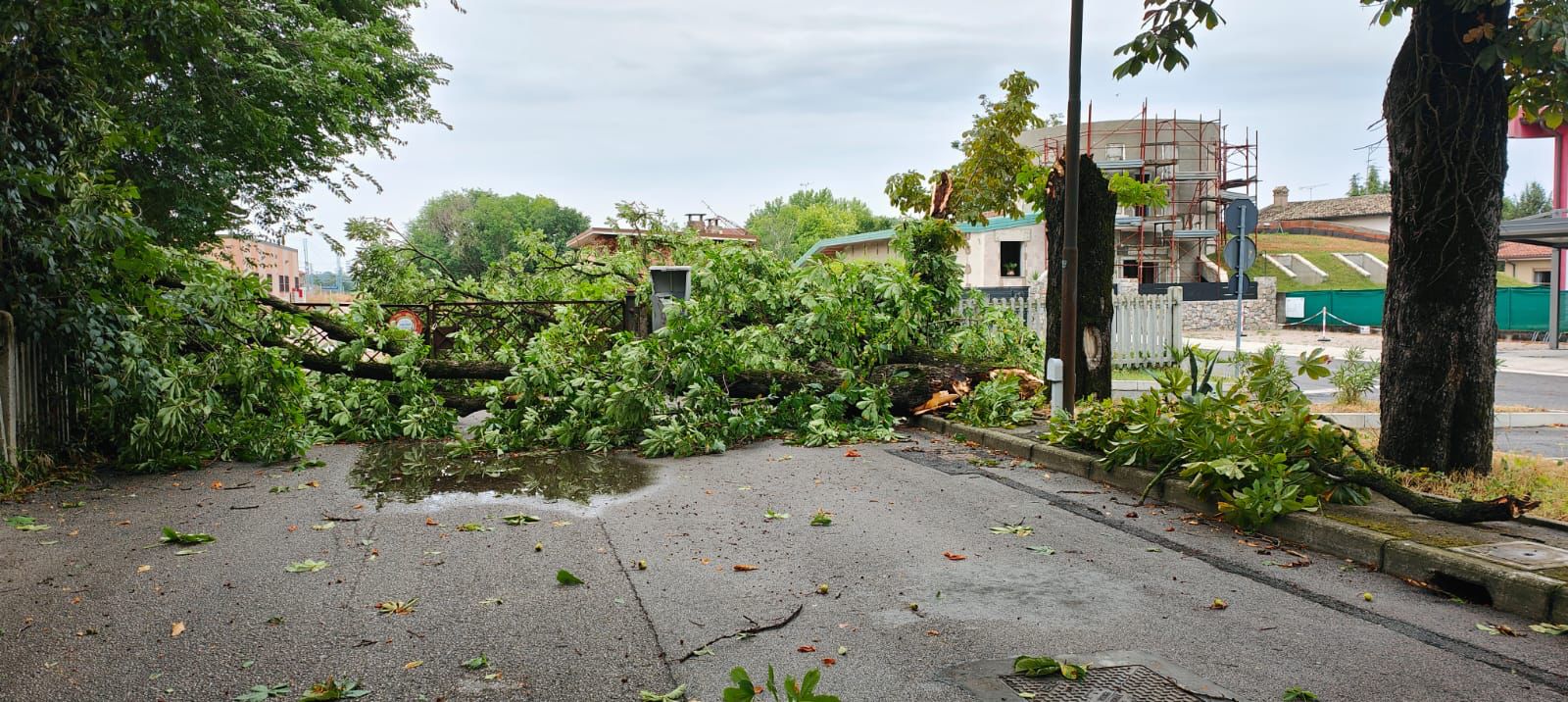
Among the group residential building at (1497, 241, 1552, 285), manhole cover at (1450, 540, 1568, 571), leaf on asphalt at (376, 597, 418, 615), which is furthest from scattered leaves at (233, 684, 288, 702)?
residential building at (1497, 241, 1552, 285)

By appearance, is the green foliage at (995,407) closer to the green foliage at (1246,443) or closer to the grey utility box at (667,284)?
the green foliage at (1246,443)

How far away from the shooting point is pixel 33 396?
8008 millimetres

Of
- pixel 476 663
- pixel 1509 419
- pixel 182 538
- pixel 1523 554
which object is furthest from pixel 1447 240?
pixel 182 538

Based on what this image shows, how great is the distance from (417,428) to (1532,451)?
1090 centimetres

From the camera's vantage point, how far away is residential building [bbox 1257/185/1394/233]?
233ft

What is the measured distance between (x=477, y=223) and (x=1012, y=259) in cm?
6291

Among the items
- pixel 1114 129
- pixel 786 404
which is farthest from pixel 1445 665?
pixel 1114 129

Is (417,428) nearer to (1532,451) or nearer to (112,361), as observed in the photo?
(112,361)

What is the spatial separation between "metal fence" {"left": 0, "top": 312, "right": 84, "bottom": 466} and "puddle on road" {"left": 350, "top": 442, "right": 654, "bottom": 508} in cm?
239

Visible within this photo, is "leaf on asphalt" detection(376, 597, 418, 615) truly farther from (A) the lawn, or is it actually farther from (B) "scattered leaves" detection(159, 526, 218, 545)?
(A) the lawn

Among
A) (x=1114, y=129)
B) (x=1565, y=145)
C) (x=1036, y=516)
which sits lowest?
(x=1036, y=516)

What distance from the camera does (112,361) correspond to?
8.36 metres

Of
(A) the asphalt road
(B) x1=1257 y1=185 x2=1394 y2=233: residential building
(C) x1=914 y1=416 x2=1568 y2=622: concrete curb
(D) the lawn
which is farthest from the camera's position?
(B) x1=1257 y1=185 x2=1394 y2=233: residential building

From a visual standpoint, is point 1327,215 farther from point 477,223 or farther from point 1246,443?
point 1246,443
